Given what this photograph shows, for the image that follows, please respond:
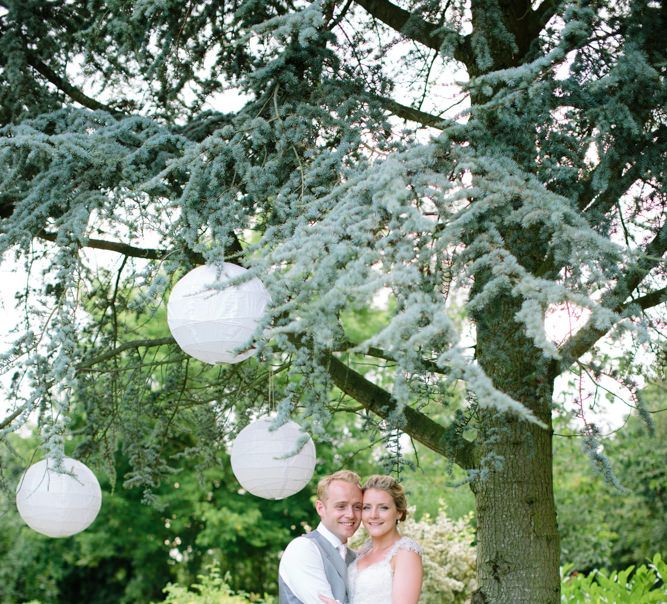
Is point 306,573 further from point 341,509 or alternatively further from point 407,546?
point 407,546

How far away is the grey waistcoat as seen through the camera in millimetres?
3984

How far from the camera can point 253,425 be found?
14.5ft

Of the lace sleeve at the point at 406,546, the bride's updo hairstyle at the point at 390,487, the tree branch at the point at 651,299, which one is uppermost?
the tree branch at the point at 651,299

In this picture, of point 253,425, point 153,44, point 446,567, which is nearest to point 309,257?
point 253,425

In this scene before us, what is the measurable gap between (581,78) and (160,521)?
13.6m

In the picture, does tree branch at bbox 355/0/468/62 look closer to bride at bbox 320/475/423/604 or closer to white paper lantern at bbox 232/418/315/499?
white paper lantern at bbox 232/418/315/499

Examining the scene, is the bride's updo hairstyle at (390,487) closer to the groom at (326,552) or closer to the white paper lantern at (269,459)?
the groom at (326,552)

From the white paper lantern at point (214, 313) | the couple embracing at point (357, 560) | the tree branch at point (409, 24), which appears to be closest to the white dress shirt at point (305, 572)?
the couple embracing at point (357, 560)

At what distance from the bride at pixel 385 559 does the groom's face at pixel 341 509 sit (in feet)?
0.15

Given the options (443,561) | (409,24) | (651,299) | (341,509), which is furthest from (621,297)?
(443,561)

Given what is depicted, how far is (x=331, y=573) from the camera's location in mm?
3994

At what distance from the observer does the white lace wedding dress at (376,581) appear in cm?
394

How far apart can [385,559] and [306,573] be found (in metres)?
0.38

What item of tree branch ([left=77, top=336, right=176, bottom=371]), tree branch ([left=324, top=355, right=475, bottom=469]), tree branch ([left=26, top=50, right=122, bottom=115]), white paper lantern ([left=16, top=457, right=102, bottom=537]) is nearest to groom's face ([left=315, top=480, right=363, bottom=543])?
tree branch ([left=324, top=355, right=475, bottom=469])
